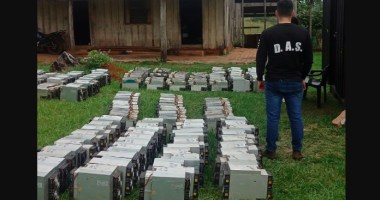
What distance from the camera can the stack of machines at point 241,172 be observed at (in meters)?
5.59

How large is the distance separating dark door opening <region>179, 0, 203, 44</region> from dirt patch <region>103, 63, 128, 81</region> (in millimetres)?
6178

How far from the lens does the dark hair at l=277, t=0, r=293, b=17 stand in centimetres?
684

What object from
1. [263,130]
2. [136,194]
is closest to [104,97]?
[263,130]

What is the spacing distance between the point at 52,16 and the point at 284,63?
55.7 ft

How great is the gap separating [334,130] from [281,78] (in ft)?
8.60

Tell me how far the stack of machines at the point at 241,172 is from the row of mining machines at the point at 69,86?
567cm

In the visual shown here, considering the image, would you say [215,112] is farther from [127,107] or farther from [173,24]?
[173,24]

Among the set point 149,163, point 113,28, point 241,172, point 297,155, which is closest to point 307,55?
point 297,155

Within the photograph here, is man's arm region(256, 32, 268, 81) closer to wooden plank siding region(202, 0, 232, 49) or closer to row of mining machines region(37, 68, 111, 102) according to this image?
row of mining machines region(37, 68, 111, 102)

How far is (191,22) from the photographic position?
22.7 metres

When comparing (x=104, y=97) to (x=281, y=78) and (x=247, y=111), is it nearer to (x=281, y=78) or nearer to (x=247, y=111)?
(x=247, y=111)

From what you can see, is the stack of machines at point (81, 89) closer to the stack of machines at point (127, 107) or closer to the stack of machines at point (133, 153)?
the stack of machines at point (127, 107)

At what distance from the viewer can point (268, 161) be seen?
23.7 ft
